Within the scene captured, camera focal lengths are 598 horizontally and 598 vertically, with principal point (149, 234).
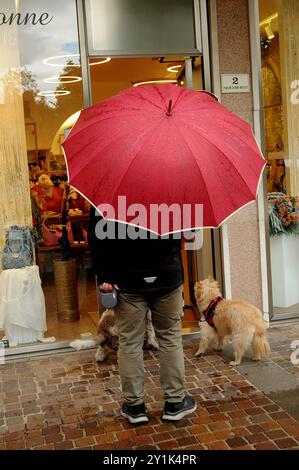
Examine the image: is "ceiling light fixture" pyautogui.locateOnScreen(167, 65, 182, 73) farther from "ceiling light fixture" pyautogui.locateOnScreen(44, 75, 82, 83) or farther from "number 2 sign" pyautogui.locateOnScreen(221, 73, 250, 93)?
"ceiling light fixture" pyautogui.locateOnScreen(44, 75, 82, 83)

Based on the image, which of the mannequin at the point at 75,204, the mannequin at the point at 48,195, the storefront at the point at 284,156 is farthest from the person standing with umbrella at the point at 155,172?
the storefront at the point at 284,156

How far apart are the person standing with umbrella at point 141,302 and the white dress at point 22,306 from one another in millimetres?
2128

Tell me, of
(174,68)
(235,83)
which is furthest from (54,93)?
(235,83)

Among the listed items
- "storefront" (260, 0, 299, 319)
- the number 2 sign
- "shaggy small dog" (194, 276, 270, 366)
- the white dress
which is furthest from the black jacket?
"storefront" (260, 0, 299, 319)

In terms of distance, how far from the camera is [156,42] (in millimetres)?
6148

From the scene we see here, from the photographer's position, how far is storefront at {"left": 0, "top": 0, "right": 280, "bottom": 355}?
6.07m

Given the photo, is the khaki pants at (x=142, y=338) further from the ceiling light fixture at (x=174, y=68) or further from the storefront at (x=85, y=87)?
the ceiling light fixture at (x=174, y=68)

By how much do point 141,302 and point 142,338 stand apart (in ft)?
0.92

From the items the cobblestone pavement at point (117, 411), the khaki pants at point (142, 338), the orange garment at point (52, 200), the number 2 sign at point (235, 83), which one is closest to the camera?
the cobblestone pavement at point (117, 411)

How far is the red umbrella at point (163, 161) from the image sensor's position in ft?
11.5

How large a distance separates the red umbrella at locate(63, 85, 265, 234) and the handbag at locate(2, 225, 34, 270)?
2515 mm

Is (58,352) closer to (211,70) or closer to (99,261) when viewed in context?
(99,261)
